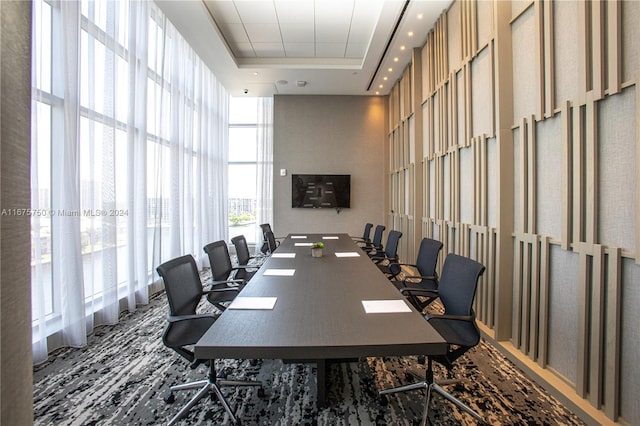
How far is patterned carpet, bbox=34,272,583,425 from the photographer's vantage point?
2023 mm

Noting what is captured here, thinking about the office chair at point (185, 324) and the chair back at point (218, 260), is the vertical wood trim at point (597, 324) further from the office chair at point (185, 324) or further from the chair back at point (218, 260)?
the chair back at point (218, 260)

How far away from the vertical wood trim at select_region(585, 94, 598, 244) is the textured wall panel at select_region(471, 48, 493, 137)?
1.05 metres

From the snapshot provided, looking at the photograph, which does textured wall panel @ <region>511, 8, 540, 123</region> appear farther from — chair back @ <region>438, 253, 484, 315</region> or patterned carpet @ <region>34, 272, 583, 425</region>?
patterned carpet @ <region>34, 272, 583, 425</region>

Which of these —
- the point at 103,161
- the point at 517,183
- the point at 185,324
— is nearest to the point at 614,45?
the point at 517,183

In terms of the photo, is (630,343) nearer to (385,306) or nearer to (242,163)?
(385,306)

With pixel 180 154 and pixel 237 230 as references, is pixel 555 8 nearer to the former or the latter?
pixel 180 154

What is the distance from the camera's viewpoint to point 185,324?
2.28m

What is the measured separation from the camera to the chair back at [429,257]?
119 inches

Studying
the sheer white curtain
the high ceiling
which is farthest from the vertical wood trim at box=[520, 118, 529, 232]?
the sheer white curtain

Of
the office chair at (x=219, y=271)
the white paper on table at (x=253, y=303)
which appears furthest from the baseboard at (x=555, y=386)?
the office chair at (x=219, y=271)

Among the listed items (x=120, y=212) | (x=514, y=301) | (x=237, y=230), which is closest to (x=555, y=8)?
(x=514, y=301)

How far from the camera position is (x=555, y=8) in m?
2.36

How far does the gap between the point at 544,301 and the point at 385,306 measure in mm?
1576

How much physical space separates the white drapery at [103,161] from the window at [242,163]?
2.50 m
